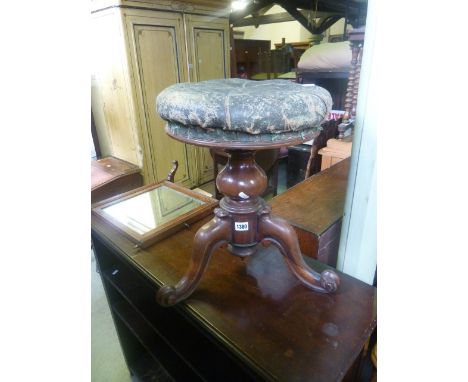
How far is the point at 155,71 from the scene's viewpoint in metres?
2.25

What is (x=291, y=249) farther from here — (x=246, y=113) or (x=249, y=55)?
(x=249, y=55)

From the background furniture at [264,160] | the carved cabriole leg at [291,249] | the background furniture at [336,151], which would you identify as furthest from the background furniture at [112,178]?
the carved cabriole leg at [291,249]

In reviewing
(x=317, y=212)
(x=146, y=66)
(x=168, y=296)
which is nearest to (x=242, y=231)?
(x=168, y=296)

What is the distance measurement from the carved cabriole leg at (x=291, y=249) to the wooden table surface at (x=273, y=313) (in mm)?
27

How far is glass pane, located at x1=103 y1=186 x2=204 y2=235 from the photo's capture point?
3.34ft

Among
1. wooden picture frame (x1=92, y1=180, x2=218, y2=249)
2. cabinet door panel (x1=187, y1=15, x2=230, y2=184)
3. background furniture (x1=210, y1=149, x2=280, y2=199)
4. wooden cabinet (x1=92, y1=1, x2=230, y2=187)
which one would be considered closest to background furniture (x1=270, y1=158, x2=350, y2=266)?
wooden picture frame (x1=92, y1=180, x2=218, y2=249)

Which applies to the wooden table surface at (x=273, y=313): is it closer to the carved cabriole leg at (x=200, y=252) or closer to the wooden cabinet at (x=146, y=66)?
the carved cabriole leg at (x=200, y=252)

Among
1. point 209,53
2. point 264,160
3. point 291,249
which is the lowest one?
point 264,160

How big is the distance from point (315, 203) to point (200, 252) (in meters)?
0.53

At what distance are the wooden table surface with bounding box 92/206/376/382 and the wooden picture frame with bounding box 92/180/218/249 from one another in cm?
11

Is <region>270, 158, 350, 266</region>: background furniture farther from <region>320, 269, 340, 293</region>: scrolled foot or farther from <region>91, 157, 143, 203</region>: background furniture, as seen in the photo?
<region>91, 157, 143, 203</region>: background furniture
